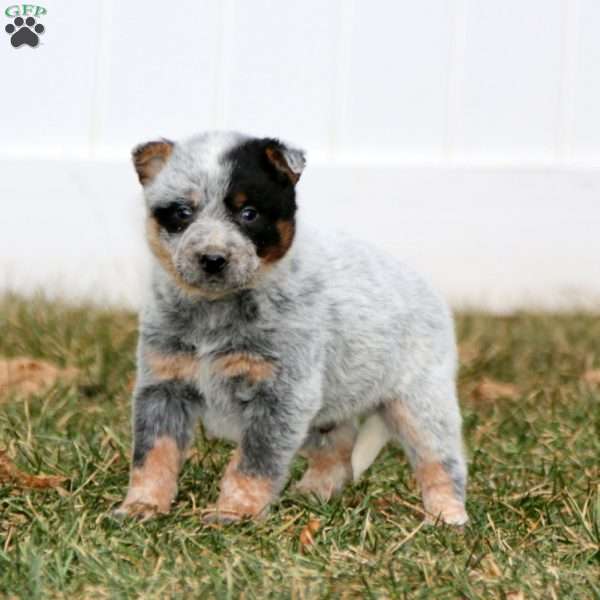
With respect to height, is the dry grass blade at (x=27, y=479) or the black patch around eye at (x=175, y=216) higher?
the black patch around eye at (x=175, y=216)

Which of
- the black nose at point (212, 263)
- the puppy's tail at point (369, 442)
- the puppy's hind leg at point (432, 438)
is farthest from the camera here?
the puppy's tail at point (369, 442)

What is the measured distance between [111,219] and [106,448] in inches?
119

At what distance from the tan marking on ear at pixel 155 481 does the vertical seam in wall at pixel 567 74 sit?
13.8ft

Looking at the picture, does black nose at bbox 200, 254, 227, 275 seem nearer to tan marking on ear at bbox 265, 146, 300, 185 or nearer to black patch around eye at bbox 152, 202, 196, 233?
black patch around eye at bbox 152, 202, 196, 233

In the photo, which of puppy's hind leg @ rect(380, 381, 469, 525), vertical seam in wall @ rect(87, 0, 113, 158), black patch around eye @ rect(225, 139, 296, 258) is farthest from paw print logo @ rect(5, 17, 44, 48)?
puppy's hind leg @ rect(380, 381, 469, 525)

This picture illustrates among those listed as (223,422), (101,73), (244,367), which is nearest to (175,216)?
(244,367)

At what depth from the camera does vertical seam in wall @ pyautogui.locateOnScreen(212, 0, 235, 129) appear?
6.78 m

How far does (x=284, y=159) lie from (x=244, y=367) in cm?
52

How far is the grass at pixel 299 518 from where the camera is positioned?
9.37ft

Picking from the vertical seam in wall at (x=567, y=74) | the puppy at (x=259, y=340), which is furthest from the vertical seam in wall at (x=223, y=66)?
the puppy at (x=259, y=340)

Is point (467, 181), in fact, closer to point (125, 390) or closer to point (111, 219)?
point (111, 219)

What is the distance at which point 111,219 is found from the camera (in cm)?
686

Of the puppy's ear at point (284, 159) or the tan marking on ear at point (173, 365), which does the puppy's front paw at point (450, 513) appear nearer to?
the tan marking on ear at point (173, 365)

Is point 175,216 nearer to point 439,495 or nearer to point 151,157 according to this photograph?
point 151,157
